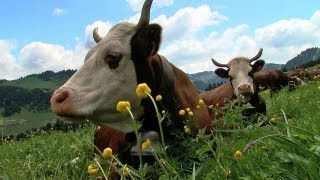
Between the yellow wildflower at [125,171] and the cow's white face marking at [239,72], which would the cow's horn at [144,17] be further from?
the cow's white face marking at [239,72]

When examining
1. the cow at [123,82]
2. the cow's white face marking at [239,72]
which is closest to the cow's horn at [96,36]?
the cow at [123,82]

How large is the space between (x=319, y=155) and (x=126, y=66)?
15.1 feet

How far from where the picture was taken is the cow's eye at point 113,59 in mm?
6727

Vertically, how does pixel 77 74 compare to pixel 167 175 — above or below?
above

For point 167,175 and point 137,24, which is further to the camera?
point 137,24

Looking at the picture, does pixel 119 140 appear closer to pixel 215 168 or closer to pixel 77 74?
pixel 77 74

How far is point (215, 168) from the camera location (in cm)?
276

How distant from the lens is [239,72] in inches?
595

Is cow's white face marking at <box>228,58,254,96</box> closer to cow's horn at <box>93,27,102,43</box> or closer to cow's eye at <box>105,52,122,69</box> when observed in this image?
cow's horn at <box>93,27,102,43</box>

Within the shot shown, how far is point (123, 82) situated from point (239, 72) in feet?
29.1

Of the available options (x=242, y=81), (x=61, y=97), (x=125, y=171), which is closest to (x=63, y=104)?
(x=61, y=97)

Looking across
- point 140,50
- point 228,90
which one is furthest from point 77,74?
point 228,90

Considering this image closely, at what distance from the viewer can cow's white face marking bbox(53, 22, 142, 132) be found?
6.41 meters

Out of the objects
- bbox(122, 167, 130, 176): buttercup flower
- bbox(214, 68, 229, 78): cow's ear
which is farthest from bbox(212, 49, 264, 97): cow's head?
bbox(122, 167, 130, 176): buttercup flower
